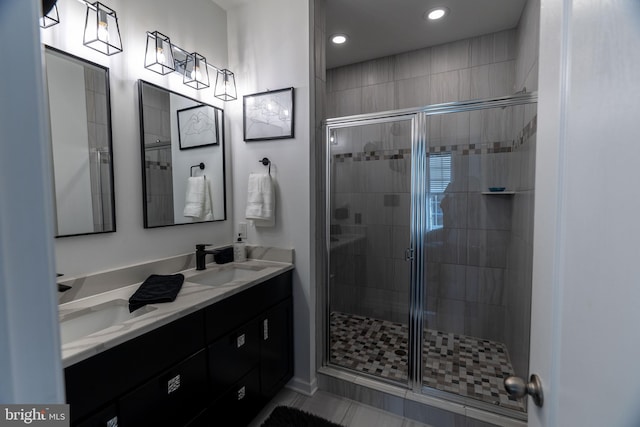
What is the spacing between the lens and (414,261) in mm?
2023

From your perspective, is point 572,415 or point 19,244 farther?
point 572,415

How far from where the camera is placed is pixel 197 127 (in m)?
2.02

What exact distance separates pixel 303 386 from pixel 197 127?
1983 mm

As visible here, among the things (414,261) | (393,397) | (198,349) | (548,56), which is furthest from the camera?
(414,261)

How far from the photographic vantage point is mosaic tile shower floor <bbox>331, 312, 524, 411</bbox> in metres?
1.96

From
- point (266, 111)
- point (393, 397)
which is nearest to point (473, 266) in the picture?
point (393, 397)

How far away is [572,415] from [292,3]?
236 centimetres

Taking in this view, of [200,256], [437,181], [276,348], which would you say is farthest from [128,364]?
[437,181]

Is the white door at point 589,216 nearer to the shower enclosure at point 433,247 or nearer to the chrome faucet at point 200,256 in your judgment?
the shower enclosure at point 433,247

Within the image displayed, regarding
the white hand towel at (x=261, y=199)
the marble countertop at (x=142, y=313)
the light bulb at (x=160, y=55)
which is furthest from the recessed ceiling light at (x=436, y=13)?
the marble countertop at (x=142, y=313)

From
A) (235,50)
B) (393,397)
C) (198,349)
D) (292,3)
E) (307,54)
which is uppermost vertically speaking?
(292,3)

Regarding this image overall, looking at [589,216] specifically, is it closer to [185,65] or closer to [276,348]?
[276,348]

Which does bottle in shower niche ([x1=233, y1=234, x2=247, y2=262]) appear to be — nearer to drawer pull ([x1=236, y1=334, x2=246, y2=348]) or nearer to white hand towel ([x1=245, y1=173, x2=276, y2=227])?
white hand towel ([x1=245, y1=173, x2=276, y2=227])

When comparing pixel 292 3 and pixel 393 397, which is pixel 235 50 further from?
pixel 393 397
